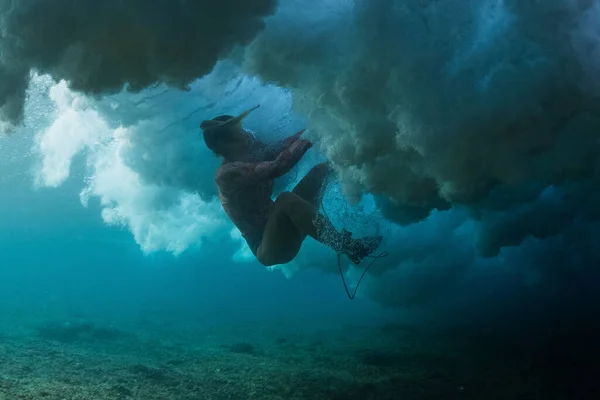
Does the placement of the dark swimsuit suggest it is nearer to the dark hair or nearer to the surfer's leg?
the dark hair

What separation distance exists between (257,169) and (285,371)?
4813 millimetres

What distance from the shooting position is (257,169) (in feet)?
22.4

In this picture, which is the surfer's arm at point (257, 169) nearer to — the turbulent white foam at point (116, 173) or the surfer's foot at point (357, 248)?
the surfer's foot at point (357, 248)

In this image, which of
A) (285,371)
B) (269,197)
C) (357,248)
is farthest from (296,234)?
(285,371)

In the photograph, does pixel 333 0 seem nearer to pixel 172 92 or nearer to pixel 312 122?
pixel 312 122

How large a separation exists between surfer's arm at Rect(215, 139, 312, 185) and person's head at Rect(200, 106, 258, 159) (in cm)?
43

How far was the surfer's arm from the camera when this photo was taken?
6780 millimetres

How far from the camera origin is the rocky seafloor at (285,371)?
6.91 meters

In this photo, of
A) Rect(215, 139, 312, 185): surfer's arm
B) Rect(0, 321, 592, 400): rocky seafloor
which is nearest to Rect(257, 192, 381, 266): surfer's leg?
Rect(215, 139, 312, 185): surfer's arm

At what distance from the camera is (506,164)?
611cm

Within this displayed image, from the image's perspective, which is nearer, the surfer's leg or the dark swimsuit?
the surfer's leg

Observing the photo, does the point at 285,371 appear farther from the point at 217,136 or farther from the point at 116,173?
the point at 116,173

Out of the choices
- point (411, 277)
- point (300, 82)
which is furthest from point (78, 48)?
point (411, 277)

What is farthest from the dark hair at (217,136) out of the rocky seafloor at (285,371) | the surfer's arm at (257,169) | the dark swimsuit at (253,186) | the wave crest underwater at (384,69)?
the rocky seafloor at (285,371)
